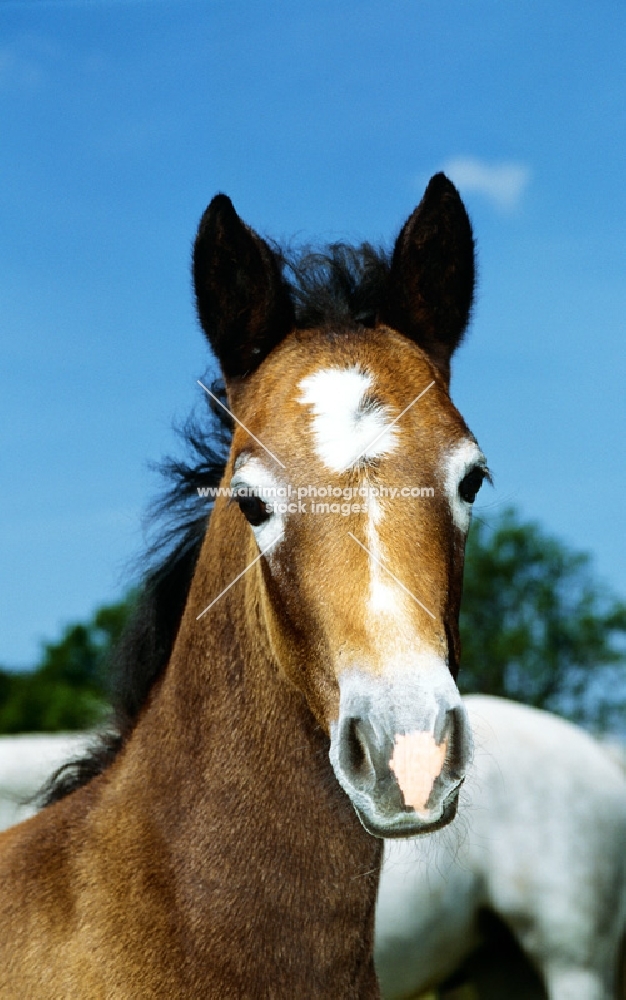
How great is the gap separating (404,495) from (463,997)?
18.1 feet

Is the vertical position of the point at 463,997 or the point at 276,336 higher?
the point at 276,336

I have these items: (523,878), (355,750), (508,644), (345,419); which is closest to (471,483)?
(345,419)

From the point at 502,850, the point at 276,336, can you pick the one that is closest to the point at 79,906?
the point at 276,336

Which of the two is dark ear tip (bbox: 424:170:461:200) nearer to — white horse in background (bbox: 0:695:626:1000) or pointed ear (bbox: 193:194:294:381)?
pointed ear (bbox: 193:194:294:381)

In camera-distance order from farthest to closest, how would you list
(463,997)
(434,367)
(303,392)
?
(463,997), (434,367), (303,392)

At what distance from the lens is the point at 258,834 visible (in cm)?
285

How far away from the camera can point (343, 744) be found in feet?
7.96

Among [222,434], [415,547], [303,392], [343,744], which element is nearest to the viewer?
[343,744]

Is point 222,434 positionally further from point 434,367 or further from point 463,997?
point 463,997

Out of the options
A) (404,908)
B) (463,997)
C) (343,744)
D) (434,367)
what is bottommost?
(463,997)

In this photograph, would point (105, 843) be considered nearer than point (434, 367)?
Yes

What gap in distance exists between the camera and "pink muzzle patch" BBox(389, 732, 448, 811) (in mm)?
2270

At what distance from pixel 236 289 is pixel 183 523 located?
2.81 feet
